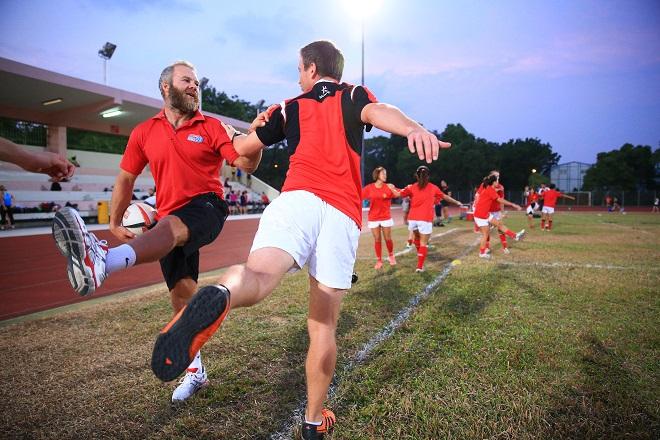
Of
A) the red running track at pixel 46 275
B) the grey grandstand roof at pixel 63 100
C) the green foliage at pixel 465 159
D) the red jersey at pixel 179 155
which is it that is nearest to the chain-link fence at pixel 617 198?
the green foliage at pixel 465 159

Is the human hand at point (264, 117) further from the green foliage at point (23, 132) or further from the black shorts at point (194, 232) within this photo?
the green foliage at point (23, 132)

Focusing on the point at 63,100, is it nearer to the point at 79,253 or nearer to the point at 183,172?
the point at 183,172

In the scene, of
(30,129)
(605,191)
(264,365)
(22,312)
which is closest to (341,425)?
(264,365)

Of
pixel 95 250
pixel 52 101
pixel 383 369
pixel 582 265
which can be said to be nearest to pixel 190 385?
pixel 95 250

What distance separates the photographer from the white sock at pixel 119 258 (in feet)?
7.37

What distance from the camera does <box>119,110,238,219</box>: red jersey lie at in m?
3.03

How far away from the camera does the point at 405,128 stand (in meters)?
1.92

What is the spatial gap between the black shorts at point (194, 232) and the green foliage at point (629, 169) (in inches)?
2668

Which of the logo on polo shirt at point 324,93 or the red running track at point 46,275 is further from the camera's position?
the red running track at point 46,275

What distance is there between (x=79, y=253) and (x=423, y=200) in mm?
7350

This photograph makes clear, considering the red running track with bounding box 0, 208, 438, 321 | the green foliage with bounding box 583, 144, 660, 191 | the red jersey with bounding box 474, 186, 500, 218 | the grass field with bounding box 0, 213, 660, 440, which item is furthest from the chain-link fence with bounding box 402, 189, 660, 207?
the grass field with bounding box 0, 213, 660, 440

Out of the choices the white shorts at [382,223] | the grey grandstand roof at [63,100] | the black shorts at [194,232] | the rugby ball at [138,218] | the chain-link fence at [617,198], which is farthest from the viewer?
the chain-link fence at [617,198]

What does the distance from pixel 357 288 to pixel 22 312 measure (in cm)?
501

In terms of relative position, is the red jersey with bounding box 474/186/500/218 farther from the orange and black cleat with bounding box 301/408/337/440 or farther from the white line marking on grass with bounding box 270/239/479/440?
the orange and black cleat with bounding box 301/408/337/440
